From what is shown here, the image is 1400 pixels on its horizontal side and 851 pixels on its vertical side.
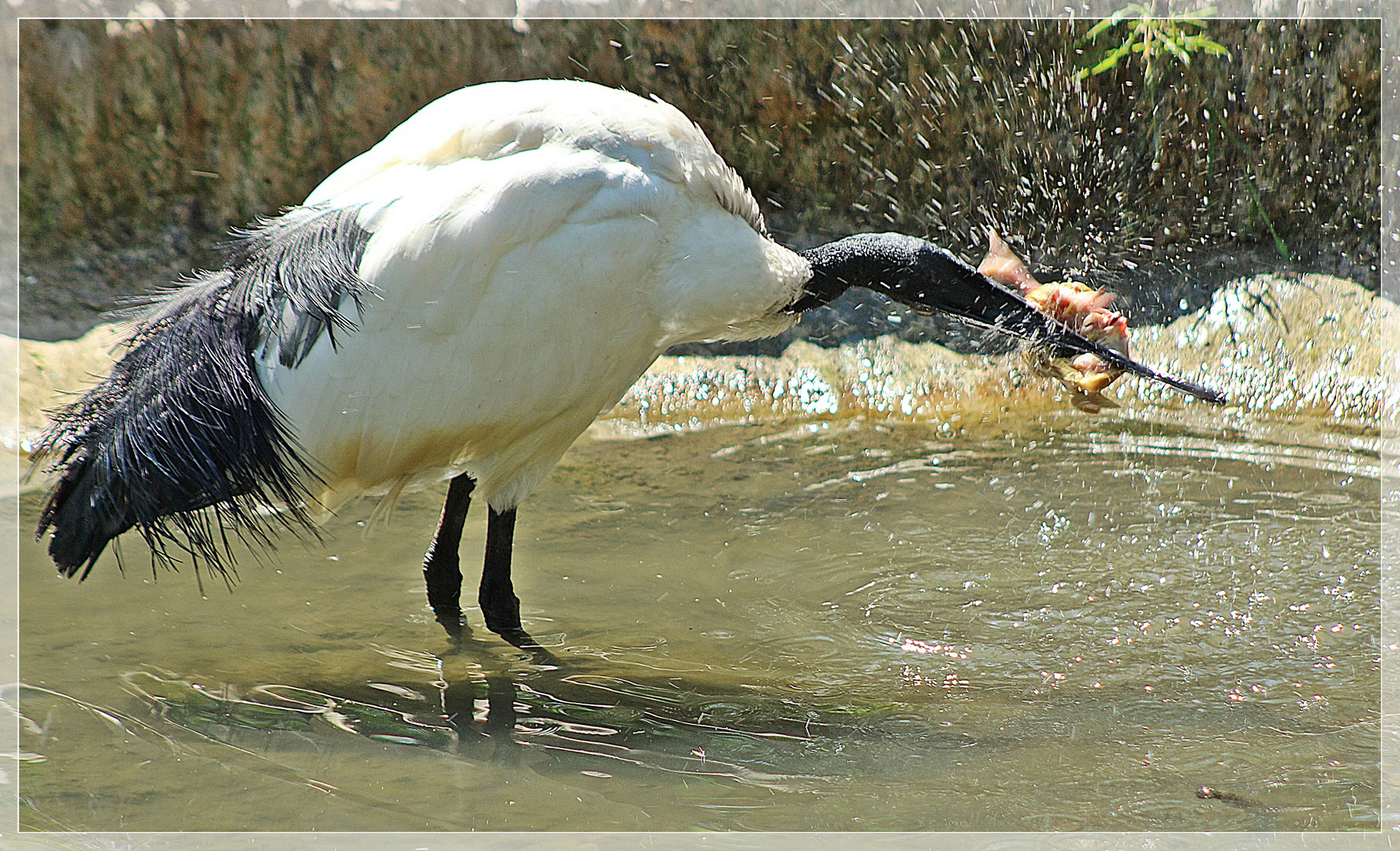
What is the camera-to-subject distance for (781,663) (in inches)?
105

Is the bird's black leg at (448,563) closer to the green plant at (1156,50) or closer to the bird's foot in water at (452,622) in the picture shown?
the bird's foot in water at (452,622)

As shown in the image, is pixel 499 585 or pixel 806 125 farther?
pixel 806 125

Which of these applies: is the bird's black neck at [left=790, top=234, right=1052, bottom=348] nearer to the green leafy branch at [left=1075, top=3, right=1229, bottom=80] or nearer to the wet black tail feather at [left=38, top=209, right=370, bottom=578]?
the wet black tail feather at [left=38, top=209, right=370, bottom=578]

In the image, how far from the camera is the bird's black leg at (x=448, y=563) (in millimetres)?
2941

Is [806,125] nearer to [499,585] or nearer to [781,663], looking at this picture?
[499,585]

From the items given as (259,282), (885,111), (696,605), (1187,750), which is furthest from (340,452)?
(885,111)

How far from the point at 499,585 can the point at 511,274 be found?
87 centimetres

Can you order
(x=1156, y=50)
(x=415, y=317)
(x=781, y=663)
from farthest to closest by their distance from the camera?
(x=1156, y=50)
(x=781, y=663)
(x=415, y=317)

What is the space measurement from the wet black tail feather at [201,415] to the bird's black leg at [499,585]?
563 millimetres

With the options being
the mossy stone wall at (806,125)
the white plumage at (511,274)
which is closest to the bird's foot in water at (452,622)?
the white plumage at (511,274)

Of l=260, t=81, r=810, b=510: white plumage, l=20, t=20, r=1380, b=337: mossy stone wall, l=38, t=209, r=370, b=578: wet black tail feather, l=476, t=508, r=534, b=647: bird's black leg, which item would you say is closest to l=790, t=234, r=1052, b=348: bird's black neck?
l=260, t=81, r=810, b=510: white plumage

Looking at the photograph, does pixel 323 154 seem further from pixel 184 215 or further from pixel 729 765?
pixel 729 765

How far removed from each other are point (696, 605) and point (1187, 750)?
1.22m

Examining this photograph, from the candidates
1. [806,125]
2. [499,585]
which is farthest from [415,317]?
[806,125]
